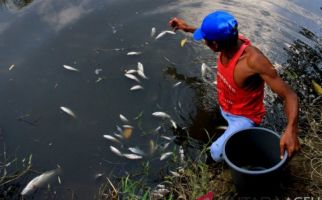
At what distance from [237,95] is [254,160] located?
0.67 metres

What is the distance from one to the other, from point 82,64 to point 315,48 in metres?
3.47

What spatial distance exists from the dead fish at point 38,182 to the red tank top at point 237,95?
2.10 m

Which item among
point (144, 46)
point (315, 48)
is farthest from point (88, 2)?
point (315, 48)

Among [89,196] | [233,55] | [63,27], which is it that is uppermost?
[233,55]

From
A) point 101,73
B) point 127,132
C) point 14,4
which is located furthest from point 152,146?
point 14,4

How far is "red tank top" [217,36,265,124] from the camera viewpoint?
4164 mm

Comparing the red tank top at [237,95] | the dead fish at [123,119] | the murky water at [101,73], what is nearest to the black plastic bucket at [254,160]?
the red tank top at [237,95]

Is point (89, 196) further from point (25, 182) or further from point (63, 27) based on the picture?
point (63, 27)

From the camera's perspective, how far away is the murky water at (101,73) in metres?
5.36

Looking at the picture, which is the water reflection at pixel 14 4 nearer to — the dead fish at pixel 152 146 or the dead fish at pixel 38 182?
the dead fish at pixel 38 182

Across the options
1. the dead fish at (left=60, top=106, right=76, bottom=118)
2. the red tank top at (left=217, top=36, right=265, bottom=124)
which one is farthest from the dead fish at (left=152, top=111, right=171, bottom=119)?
the red tank top at (left=217, top=36, right=265, bottom=124)

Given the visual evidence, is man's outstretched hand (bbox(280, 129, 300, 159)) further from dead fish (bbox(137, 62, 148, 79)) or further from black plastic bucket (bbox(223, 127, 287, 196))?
dead fish (bbox(137, 62, 148, 79))

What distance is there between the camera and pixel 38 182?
4.86m

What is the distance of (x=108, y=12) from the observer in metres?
7.54
